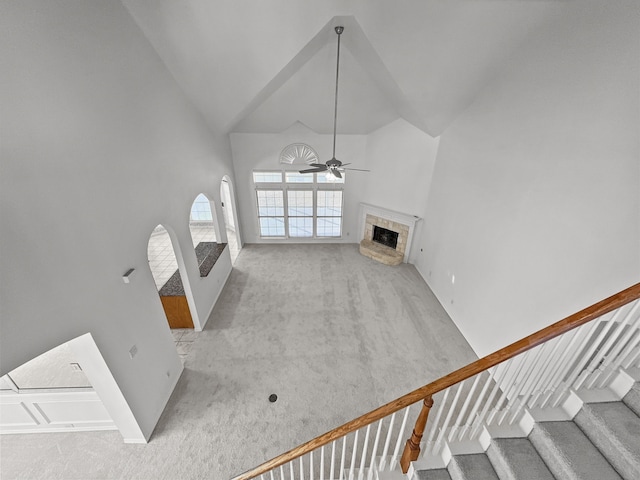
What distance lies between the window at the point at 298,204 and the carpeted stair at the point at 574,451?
23.2ft

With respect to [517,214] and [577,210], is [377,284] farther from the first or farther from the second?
[577,210]

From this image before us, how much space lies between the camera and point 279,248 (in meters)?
8.64

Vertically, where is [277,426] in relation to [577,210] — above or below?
below

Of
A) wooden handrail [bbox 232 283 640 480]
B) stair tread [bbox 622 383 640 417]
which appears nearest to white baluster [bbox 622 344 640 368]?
stair tread [bbox 622 383 640 417]

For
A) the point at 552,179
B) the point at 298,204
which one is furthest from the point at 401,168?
the point at 552,179

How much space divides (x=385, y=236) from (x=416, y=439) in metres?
6.37

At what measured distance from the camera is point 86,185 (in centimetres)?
262

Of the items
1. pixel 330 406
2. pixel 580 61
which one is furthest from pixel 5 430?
pixel 580 61

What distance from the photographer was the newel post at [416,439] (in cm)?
204

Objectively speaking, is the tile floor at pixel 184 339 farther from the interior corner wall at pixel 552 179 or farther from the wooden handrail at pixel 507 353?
the interior corner wall at pixel 552 179

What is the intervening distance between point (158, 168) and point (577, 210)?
533 cm

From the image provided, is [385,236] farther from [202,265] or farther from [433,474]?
[433,474]

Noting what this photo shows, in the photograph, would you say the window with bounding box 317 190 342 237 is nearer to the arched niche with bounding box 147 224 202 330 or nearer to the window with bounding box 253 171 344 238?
the window with bounding box 253 171 344 238

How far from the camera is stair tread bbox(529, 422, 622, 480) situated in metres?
1.75
